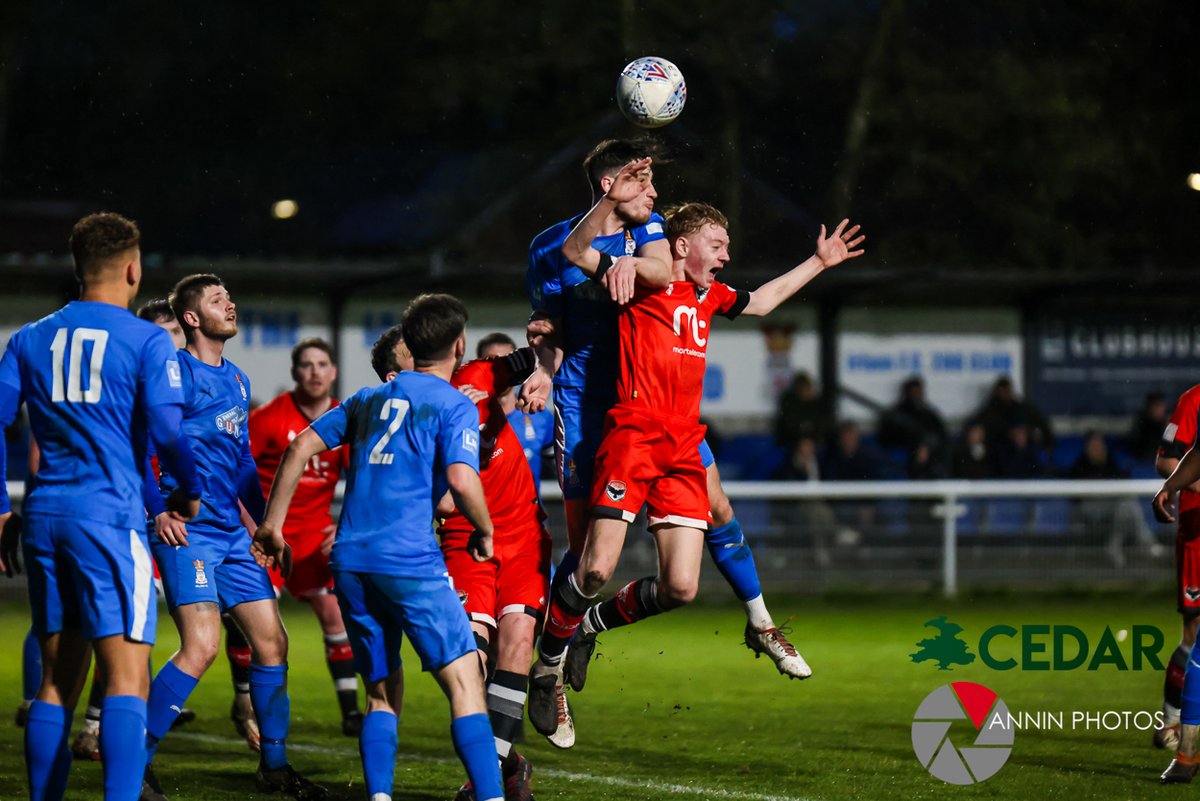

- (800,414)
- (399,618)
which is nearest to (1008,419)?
(800,414)

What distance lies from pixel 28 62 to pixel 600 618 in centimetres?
1840

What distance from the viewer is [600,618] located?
7.30 meters

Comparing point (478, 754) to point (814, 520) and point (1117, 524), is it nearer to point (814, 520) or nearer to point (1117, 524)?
point (814, 520)

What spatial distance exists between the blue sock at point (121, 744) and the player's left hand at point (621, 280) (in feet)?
7.85

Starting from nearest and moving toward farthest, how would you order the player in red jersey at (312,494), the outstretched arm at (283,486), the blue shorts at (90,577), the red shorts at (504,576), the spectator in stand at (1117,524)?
1. the blue shorts at (90,577)
2. the outstretched arm at (283,486)
3. the red shorts at (504,576)
4. the player in red jersey at (312,494)
5. the spectator in stand at (1117,524)

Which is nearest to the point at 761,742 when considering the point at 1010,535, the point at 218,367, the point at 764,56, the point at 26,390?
the point at 218,367

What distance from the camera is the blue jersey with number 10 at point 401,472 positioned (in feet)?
17.9

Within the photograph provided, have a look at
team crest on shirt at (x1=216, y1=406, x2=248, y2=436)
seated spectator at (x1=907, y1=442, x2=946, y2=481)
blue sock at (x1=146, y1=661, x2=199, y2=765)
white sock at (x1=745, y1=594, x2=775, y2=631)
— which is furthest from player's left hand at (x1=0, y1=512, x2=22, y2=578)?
seated spectator at (x1=907, y1=442, x2=946, y2=481)

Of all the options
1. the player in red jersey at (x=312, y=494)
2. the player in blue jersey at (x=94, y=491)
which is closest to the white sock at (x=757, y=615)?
the player in red jersey at (x=312, y=494)

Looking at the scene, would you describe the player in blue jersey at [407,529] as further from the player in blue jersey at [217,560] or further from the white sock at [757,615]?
the white sock at [757,615]

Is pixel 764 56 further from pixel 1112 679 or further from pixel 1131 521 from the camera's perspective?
pixel 1112 679

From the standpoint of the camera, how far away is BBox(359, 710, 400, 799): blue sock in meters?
5.58

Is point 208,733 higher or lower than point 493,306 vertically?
lower

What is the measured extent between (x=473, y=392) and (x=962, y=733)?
3334 millimetres
